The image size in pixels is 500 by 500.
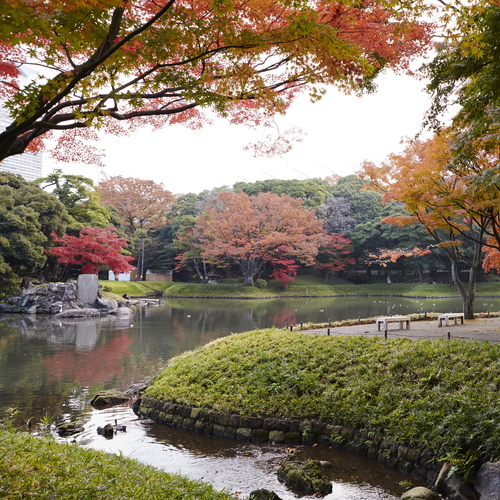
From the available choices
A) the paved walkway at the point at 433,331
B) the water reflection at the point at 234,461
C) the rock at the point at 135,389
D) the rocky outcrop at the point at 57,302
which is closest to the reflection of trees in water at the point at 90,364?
the rock at the point at 135,389

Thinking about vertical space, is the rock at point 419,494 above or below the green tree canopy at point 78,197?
below

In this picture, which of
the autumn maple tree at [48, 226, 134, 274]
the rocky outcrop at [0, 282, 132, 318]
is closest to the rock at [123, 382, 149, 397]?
the rocky outcrop at [0, 282, 132, 318]

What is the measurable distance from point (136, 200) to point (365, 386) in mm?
40351

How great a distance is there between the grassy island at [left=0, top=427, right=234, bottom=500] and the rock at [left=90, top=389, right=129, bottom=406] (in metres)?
3.44

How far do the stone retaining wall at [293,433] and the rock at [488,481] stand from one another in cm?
50

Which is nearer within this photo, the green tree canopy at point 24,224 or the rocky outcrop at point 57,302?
the rocky outcrop at point 57,302

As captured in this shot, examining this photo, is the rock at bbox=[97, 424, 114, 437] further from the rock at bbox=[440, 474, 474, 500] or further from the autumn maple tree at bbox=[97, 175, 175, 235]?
the autumn maple tree at bbox=[97, 175, 175, 235]

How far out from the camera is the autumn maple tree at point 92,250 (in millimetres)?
26828

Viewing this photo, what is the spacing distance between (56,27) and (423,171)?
9.85 m

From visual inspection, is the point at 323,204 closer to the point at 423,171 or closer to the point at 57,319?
the point at 57,319

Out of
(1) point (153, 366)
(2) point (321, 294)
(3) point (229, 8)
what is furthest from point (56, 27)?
(2) point (321, 294)

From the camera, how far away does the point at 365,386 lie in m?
6.61

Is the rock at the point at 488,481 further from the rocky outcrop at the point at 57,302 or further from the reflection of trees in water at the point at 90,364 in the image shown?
the rocky outcrop at the point at 57,302

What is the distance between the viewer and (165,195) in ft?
149
